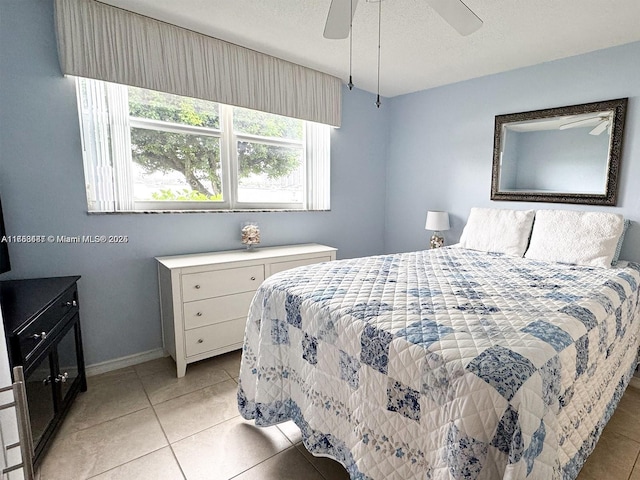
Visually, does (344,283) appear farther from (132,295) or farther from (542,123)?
(542,123)

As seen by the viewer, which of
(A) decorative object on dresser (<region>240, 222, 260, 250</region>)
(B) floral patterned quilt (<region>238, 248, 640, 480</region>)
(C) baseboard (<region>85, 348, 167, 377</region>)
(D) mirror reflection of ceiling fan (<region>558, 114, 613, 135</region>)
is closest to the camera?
(B) floral patterned quilt (<region>238, 248, 640, 480</region>)

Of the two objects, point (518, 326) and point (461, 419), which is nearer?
point (461, 419)

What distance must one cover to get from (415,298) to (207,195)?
1.95 meters

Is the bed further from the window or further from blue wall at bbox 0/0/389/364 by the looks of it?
the window

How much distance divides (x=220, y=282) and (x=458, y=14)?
2.09m

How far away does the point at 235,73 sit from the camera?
8.28 ft

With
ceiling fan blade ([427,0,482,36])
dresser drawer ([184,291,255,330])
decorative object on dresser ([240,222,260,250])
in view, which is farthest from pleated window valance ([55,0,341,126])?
ceiling fan blade ([427,0,482,36])

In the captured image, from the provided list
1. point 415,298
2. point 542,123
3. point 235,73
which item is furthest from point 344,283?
point 542,123

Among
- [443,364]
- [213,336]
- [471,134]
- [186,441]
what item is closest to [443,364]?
[443,364]

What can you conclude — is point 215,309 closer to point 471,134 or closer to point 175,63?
point 175,63

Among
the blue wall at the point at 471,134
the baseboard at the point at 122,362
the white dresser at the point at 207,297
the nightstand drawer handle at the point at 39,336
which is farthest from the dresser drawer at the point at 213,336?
the blue wall at the point at 471,134

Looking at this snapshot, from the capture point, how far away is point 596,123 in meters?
2.43

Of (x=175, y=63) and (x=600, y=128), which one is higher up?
(x=175, y=63)

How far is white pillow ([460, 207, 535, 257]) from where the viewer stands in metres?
2.54
